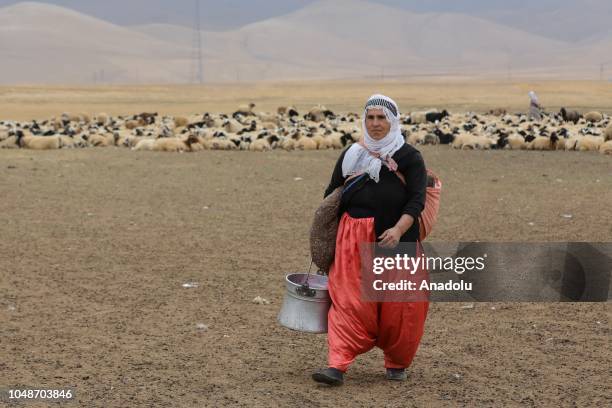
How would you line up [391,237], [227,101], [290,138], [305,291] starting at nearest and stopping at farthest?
[391,237] < [305,291] < [290,138] < [227,101]

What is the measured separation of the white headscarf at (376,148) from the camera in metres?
4.62

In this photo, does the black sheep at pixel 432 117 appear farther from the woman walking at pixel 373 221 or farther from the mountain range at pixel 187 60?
the mountain range at pixel 187 60

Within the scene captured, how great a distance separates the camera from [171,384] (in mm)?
4965

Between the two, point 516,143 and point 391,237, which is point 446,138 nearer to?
point 516,143

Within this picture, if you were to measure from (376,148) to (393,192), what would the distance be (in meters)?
0.24

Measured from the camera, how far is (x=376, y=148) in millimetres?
4652

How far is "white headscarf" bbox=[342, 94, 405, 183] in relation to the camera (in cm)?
462

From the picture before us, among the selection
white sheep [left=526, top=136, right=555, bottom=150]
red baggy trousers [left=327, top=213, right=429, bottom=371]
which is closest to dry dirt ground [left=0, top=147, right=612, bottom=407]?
red baggy trousers [left=327, top=213, right=429, bottom=371]

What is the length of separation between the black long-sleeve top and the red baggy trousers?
0.20 ft

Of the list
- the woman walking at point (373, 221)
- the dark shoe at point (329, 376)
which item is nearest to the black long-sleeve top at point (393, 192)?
the woman walking at point (373, 221)

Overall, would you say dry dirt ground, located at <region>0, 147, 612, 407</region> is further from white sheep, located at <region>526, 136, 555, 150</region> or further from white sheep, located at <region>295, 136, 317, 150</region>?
white sheep, located at <region>295, 136, 317, 150</region>

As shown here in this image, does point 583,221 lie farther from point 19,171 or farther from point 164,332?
point 19,171

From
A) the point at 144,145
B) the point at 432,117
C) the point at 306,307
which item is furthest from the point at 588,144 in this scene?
the point at 306,307

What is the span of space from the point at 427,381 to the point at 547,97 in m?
49.5
